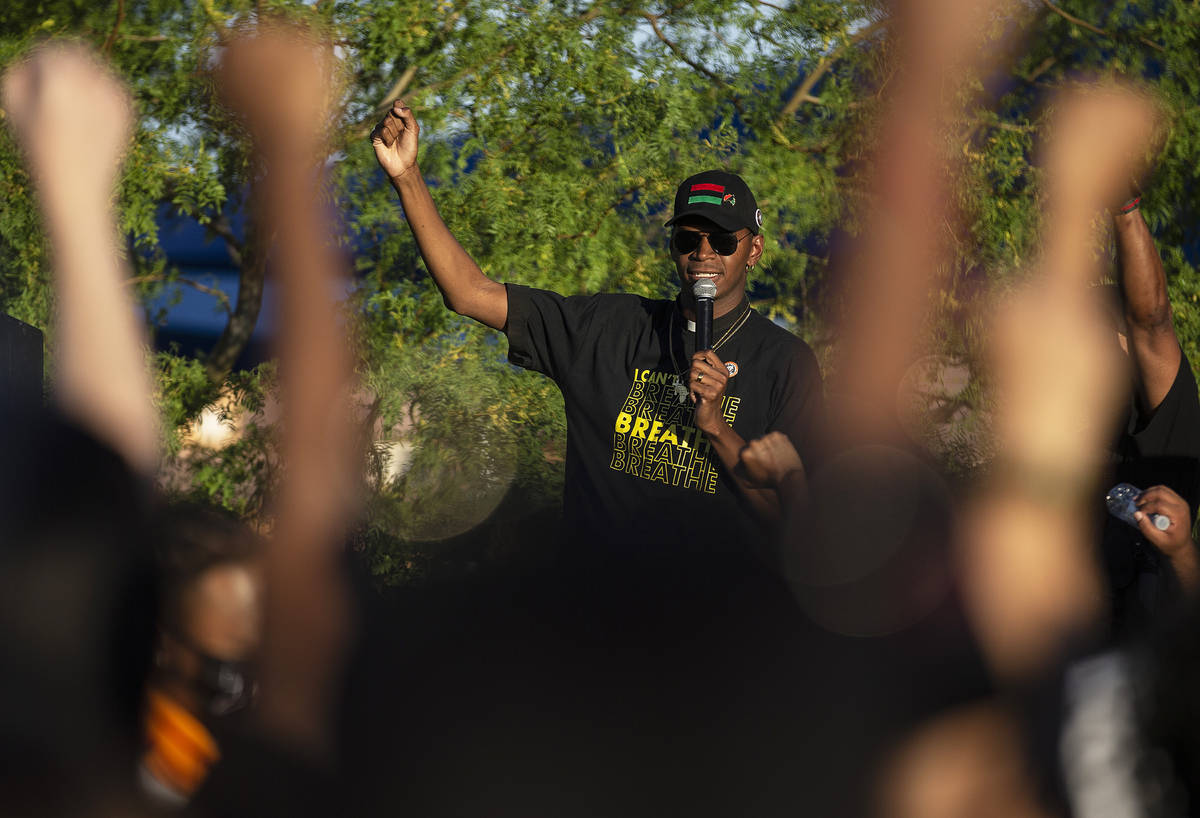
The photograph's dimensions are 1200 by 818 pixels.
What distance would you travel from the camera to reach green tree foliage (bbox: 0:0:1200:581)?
Result: 5.03m

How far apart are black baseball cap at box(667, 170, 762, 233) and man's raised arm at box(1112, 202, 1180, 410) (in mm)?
912

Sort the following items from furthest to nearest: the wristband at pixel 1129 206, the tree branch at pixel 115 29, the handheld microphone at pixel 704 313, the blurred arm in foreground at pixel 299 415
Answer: the tree branch at pixel 115 29
the handheld microphone at pixel 704 313
the wristband at pixel 1129 206
the blurred arm in foreground at pixel 299 415

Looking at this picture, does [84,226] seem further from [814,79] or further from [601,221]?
[814,79]

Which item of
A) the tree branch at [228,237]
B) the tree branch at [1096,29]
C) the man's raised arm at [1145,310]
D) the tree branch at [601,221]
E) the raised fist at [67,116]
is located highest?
the tree branch at [1096,29]

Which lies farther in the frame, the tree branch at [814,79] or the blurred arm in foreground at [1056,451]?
the tree branch at [814,79]

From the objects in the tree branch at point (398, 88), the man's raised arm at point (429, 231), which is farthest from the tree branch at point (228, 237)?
the man's raised arm at point (429, 231)

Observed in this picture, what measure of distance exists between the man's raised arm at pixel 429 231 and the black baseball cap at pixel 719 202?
1.75ft

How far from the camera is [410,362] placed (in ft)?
17.0

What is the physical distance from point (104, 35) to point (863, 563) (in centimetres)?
416

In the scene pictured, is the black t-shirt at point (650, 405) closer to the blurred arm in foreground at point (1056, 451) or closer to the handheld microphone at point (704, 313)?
the handheld microphone at point (704, 313)

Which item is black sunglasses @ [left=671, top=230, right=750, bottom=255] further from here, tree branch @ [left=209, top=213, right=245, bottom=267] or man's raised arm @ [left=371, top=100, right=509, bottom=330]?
tree branch @ [left=209, top=213, right=245, bottom=267]

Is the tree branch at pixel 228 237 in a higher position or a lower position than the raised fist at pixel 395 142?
lower

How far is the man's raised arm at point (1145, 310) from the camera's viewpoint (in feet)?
8.27

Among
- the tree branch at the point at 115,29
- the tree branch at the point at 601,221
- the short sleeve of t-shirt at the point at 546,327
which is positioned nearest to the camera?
the short sleeve of t-shirt at the point at 546,327
